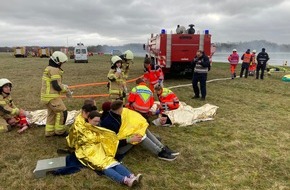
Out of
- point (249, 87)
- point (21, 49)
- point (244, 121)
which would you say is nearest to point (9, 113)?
point (244, 121)

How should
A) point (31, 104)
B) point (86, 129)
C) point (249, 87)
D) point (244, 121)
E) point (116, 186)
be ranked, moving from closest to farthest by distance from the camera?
point (116, 186)
point (86, 129)
point (244, 121)
point (31, 104)
point (249, 87)

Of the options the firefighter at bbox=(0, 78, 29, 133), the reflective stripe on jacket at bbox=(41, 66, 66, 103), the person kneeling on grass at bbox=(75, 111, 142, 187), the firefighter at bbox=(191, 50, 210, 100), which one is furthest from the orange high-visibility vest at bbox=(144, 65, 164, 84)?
the person kneeling on grass at bbox=(75, 111, 142, 187)

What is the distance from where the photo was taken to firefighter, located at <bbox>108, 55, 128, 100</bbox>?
21.9 feet

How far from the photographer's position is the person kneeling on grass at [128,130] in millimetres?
4289

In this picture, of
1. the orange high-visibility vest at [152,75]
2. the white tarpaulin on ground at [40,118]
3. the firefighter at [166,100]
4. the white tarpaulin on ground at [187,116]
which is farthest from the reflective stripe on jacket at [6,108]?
the orange high-visibility vest at [152,75]

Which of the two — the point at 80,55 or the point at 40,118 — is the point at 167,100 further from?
the point at 80,55

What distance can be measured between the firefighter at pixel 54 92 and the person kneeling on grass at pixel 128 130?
4.38ft

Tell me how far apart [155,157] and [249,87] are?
893 centimetres

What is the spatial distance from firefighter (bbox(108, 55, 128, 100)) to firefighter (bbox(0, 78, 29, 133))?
2.08 metres

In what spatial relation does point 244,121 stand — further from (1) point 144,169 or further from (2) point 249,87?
(2) point 249,87

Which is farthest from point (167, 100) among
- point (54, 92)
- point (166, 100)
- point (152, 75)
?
point (54, 92)

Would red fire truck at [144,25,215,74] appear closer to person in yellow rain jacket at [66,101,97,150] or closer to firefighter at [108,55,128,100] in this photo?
firefighter at [108,55,128,100]

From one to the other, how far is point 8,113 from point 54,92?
134cm

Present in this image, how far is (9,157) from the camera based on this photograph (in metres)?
4.66
